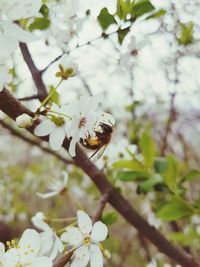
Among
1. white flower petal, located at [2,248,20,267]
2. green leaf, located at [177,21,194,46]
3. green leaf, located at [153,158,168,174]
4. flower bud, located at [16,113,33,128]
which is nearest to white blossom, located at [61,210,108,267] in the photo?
white flower petal, located at [2,248,20,267]

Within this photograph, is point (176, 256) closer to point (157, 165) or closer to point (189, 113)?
point (157, 165)

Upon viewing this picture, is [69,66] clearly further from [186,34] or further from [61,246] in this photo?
[186,34]

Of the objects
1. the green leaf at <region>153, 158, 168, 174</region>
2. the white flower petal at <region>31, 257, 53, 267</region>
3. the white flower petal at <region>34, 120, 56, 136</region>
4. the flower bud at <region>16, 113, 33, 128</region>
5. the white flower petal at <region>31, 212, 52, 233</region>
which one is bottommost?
the green leaf at <region>153, 158, 168, 174</region>

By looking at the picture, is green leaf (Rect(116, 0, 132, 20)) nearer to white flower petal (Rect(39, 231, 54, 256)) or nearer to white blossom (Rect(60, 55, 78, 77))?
white blossom (Rect(60, 55, 78, 77))

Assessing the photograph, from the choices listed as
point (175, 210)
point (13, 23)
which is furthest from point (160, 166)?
point (13, 23)

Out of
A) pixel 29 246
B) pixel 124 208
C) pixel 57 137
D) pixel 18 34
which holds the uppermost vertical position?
pixel 18 34

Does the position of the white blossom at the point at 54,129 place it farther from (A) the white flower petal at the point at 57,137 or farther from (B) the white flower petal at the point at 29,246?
(B) the white flower petal at the point at 29,246
